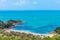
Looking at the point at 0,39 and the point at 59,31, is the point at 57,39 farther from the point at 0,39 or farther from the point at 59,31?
the point at 59,31

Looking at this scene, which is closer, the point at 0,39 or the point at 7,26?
the point at 0,39

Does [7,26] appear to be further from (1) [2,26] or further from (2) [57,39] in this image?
(2) [57,39]

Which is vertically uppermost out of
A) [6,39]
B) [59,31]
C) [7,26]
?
[6,39]

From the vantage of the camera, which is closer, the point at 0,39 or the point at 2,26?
the point at 0,39

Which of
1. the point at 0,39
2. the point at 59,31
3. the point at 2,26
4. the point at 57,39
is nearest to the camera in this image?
the point at 57,39

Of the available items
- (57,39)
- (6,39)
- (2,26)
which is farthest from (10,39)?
(2,26)

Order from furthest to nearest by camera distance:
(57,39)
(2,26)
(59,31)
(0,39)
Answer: (2,26) < (59,31) < (0,39) < (57,39)

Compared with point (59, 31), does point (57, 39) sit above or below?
above

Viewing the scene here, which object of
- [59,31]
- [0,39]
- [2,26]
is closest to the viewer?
[0,39]

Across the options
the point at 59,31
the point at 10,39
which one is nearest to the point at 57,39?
the point at 10,39
